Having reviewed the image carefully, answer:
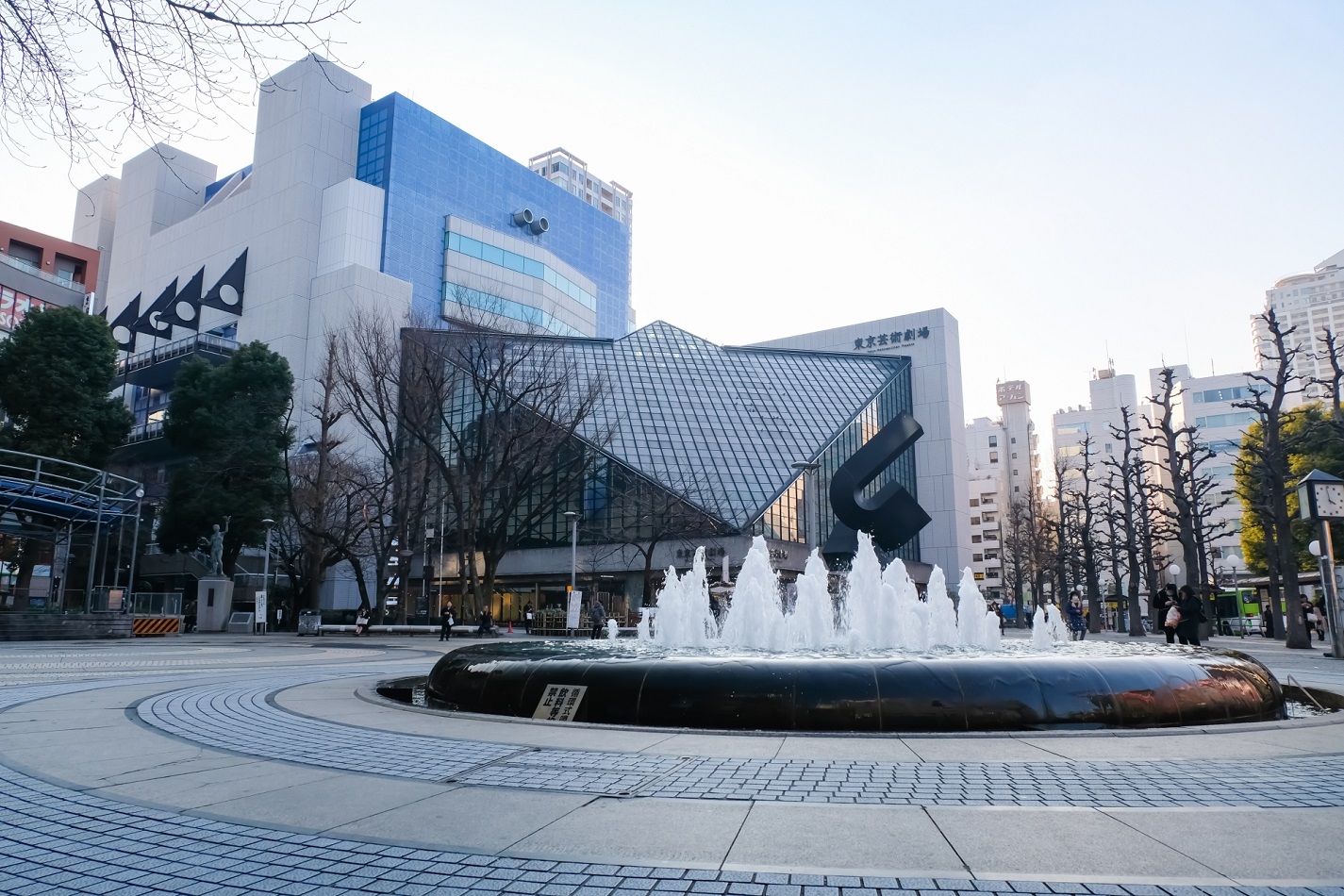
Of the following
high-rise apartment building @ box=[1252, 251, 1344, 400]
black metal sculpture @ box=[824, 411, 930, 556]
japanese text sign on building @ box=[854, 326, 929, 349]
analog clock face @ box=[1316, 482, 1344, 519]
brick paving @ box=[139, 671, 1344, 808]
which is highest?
high-rise apartment building @ box=[1252, 251, 1344, 400]

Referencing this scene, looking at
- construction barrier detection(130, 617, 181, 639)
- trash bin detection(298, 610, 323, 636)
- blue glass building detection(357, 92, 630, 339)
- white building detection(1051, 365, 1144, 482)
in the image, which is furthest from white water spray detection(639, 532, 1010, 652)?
white building detection(1051, 365, 1144, 482)

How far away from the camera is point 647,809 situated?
14.7 ft

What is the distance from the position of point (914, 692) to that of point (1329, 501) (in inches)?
622

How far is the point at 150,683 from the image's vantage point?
11.5m

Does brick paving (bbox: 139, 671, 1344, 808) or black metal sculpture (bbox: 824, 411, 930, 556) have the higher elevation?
black metal sculpture (bbox: 824, 411, 930, 556)

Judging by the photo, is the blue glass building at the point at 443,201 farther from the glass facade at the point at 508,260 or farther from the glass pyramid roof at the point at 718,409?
the glass pyramid roof at the point at 718,409

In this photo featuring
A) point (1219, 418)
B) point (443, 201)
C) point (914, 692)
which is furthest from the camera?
point (1219, 418)

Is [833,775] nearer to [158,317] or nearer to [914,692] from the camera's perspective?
[914,692]

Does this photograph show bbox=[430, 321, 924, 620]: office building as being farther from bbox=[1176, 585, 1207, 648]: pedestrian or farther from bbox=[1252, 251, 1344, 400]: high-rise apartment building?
bbox=[1252, 251, 1344, 400]: high-rise apartment building

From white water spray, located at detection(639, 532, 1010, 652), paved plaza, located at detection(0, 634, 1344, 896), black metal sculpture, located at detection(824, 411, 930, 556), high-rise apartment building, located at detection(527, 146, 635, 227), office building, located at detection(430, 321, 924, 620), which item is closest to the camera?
paved plaza, located at detection(0, 634, 1344, 896)

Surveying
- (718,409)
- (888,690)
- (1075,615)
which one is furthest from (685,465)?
(888,690)

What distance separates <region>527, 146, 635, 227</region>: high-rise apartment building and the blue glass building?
1829 inches

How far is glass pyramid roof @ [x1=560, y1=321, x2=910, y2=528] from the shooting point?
43812 millimetres

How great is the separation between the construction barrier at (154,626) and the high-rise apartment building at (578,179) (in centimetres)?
9338
